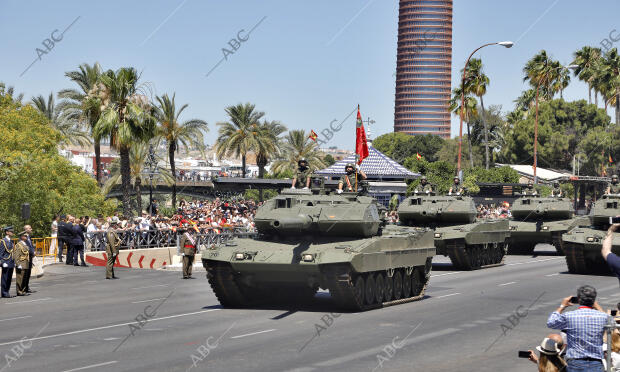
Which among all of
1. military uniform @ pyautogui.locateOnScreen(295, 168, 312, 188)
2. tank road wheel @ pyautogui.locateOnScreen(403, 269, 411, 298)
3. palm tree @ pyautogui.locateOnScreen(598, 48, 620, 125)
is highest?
palm tree @ pyautogui.locateOnScreen(598, 48, 620, 125)

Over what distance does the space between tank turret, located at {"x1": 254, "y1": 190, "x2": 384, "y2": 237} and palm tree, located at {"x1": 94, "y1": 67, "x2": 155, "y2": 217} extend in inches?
823

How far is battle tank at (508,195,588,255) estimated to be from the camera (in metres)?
34.6

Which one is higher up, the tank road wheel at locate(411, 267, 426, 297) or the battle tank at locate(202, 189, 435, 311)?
the battle tank at locate(202, 189, 435, 311)

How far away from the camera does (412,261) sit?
2008 centimetres

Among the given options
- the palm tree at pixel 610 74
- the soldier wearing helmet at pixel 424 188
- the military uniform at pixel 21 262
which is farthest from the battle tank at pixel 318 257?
the palm tree at pixel 610 74

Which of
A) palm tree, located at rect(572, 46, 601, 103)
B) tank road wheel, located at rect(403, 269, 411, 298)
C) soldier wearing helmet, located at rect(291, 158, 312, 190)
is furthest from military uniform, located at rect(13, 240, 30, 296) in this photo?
palm tree, located at rect(572, 46, 601, 103)

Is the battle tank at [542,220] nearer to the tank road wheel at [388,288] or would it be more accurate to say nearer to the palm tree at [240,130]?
the tank road wheel at [388,288]

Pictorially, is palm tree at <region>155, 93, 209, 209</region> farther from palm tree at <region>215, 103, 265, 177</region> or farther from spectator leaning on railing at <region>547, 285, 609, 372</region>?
spectator leaning on railing at <region>547, 285, 609, 372</region>

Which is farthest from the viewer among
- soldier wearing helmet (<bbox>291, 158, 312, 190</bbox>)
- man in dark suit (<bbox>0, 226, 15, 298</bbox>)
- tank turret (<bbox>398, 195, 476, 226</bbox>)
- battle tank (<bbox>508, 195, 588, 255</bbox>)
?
battle tank (<bbox>508, 195, 588, 255</bbox>)

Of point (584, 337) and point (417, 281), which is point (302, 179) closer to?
point (417, 281)

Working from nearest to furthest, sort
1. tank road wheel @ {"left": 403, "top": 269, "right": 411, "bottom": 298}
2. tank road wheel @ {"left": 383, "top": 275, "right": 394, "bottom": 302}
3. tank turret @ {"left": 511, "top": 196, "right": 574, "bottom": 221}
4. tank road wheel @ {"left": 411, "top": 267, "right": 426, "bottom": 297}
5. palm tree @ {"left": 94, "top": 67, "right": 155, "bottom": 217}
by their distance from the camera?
1. tank road wheel @ {"left": 383, "top": 275, "right": 394, "bottom": 302}
2. tank road wheel @ {"left": 403, "top": 269, "right": 411, "bottom": 298}
3. tank road wheel @ {"left": 411, "top": 267, "right": 426, "bottom": 297}
4. tank turret @ {"left": 511, "top": 196, "right": 574, "bottom": 221}
5. palm tree @ {"left": 94, "top": 67, "right": 155, "bottom": 217}

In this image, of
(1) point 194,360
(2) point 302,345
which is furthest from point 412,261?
(1) point 194,360

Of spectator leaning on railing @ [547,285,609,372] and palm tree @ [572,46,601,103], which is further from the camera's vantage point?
palm tree @ [572,46,601,103]

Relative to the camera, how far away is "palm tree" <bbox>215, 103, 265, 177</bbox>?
62625 mm
